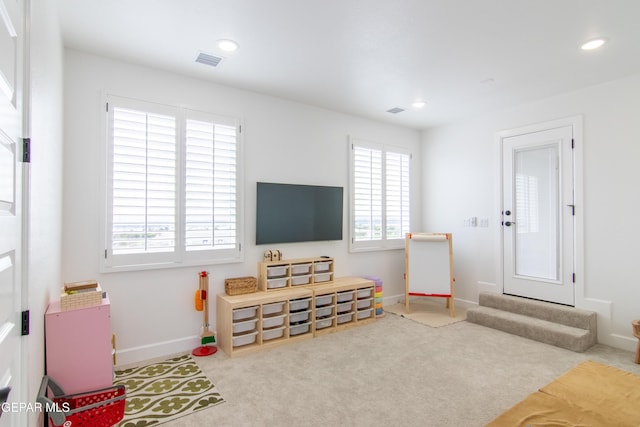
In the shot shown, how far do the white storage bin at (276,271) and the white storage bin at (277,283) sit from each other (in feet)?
0.18

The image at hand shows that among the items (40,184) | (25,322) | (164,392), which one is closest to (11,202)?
(25,322)

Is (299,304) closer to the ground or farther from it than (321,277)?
closer to the ground

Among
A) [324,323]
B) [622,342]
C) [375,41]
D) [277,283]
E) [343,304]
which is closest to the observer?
[375,41]

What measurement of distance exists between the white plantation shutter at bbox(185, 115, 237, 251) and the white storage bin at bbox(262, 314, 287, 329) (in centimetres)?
90

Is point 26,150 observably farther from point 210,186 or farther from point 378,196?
point 378,196

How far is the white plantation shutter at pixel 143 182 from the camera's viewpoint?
120 inches

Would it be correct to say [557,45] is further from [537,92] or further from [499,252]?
[499,252]

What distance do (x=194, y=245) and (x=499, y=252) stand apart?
393cm

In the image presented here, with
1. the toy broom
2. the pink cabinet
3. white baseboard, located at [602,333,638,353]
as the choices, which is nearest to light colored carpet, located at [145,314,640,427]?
white baseboard, located at [602,333,638,353]

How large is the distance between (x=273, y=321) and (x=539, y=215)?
3.52 m

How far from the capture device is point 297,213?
13.5 ft

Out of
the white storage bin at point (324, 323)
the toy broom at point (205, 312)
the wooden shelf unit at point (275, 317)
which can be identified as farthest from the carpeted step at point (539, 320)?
the toy broom at point (205, 312)

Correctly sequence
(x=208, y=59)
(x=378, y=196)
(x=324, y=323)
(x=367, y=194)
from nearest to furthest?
(x=208, y=59), (x=324, y=323), (x=367, y=194), (x=378, y=196)

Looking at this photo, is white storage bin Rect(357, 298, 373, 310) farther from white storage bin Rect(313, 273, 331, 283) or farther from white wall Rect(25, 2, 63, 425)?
white wall Rect(25, 2, 63, 425)
